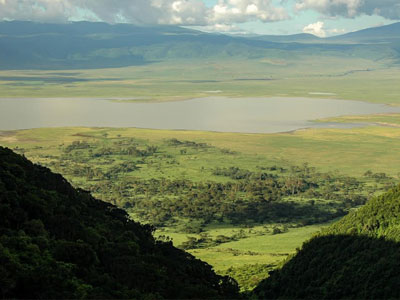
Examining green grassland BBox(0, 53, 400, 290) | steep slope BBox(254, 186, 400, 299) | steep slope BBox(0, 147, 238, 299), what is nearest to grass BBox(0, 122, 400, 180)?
green grassland BBox(0, 53, 400, 290)

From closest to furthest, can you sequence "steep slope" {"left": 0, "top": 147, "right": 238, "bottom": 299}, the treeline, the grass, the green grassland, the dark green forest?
"steep slope" {"left": 0, "top": 147, "right": 238, "bottom": 299}, the dark green forest, the green grassland, the treeline, the grass

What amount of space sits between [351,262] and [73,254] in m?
21.1

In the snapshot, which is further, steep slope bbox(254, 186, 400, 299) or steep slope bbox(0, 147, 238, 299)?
steep slope bbox(254, 186, 400, 299)

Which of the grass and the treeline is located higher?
the grass

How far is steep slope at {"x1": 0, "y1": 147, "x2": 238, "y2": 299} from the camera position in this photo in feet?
83.3

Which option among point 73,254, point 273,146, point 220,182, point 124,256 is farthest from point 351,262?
point 273,146

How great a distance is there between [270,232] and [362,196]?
2896 centimetres

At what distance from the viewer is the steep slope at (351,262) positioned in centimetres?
3756

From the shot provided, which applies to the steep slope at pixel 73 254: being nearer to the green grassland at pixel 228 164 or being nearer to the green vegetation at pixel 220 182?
the green grassland at pixel 228 164

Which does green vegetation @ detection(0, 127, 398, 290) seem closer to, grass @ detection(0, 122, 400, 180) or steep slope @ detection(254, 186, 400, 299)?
grass @ detection(0, 122, 400, 180)

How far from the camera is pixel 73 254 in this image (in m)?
29.5

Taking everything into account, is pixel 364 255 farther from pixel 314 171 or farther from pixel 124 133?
pixel 124 133

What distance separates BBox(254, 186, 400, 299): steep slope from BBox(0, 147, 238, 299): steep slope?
6.31m

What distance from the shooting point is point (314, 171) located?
408ft
